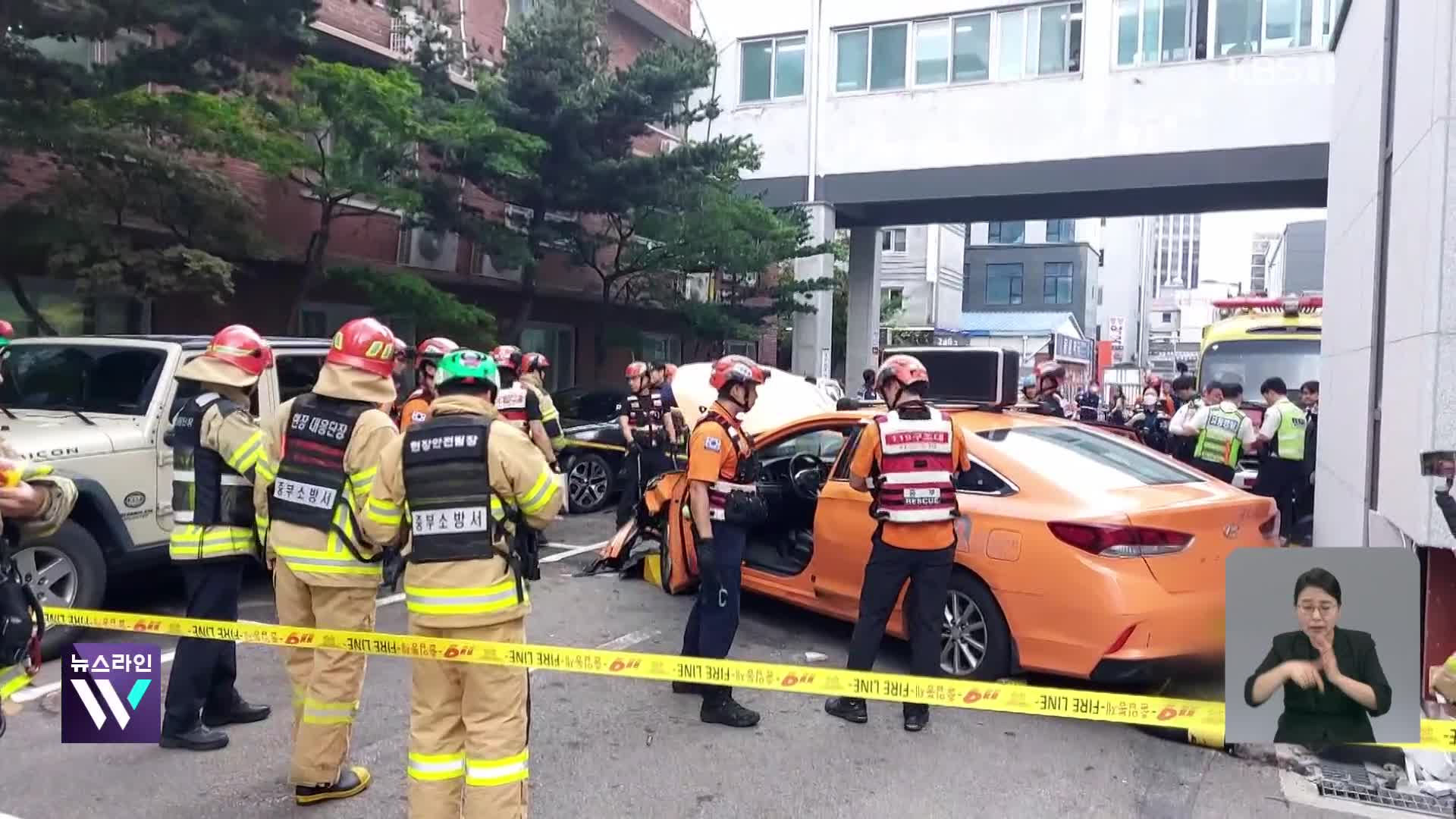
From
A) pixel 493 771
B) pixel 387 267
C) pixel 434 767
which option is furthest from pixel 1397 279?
pixel 387 267

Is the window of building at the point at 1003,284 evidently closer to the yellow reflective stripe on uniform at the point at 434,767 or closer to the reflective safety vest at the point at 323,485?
the reflective safety vest at the point at 323,485

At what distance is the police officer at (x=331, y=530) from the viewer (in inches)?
155

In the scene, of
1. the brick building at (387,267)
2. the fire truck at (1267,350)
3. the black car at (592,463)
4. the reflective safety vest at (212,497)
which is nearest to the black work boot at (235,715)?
the reflective safety vest at (212,497)

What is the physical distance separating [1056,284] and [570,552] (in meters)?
54.7

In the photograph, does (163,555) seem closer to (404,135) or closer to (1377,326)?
(404,135)

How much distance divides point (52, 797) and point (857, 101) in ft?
68.3

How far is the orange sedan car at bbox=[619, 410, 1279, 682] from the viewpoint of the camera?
477 cm

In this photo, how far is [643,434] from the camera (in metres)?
10.2

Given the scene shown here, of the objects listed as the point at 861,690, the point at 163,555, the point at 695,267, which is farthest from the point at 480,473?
the point at 695,267

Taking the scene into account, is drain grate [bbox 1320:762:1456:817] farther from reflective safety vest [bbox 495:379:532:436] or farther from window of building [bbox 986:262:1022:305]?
window of building [bbox 986:262:1022:305]

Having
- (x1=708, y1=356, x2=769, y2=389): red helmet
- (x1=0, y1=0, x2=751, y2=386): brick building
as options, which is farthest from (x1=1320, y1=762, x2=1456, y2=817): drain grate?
(x1=0, y1=0, x2=751, y2=386): brick building

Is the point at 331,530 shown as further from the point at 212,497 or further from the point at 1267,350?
the point at 1267,350

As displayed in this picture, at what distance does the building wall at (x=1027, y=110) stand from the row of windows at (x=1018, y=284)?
38876 millimetres

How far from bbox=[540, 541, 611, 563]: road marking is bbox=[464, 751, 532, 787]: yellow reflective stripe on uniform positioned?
5.48 metres
